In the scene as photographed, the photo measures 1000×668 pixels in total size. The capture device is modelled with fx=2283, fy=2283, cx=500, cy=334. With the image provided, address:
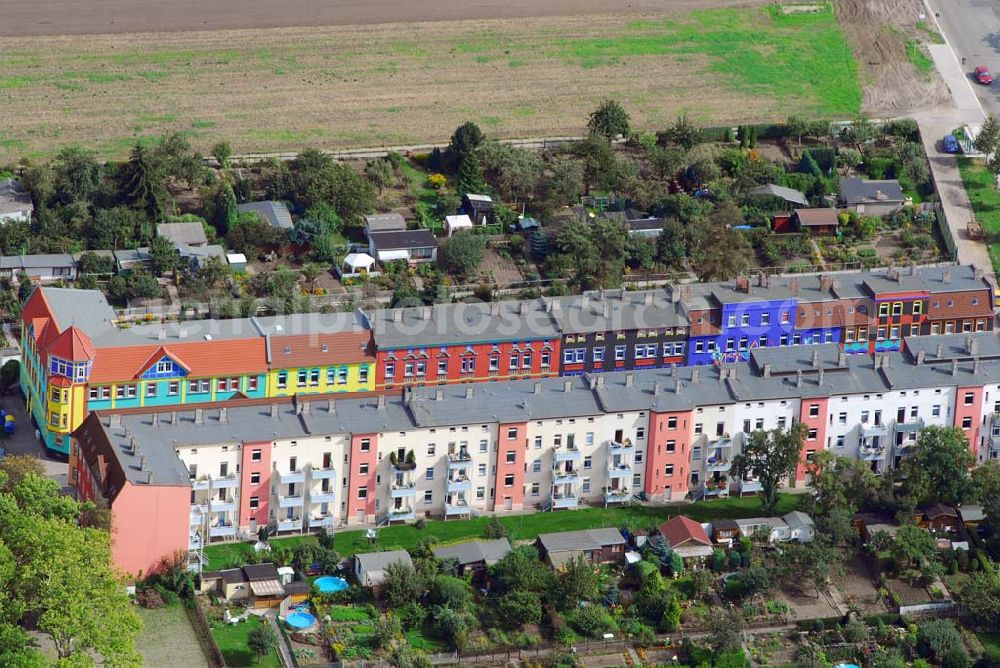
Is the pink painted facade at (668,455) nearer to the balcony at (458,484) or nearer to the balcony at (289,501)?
the balcony at (458,484)

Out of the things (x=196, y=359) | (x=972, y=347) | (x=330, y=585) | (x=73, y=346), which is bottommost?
(x=330, y=585)

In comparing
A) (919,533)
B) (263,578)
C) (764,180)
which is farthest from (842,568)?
(764,180)

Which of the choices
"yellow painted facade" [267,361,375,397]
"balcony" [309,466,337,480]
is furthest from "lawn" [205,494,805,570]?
"yellow painted facade" [267,361,375,397]

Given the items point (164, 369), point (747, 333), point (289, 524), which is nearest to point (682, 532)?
point (289, 524)

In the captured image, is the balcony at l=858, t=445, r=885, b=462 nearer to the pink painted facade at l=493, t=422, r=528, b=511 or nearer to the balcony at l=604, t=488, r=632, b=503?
the balcony at l=604, t=488, r=632, b=503

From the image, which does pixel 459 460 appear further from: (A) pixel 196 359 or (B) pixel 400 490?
(A) pixel 196 359

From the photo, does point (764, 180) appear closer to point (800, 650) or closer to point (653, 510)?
point (653, 510)

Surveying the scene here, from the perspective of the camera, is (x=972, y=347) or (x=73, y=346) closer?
(x=73, y=346)
